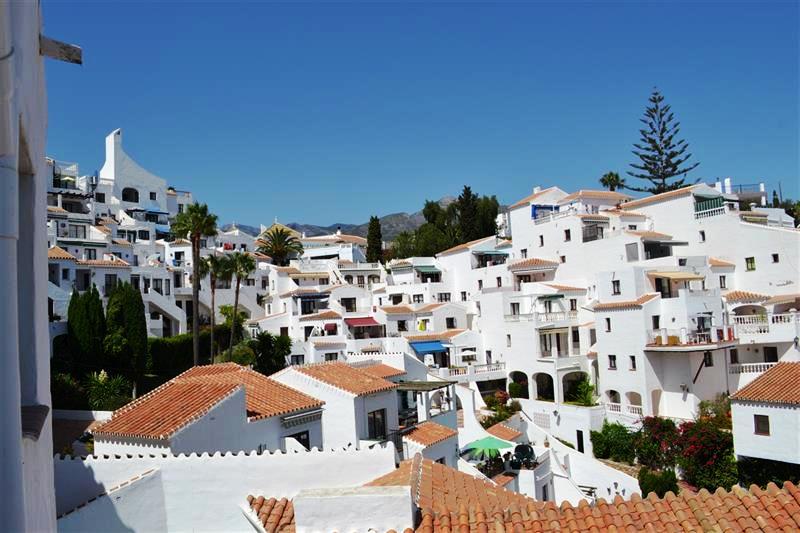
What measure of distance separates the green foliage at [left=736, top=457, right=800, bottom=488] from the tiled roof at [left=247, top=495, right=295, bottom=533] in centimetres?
2748

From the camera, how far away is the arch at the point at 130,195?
86.1 meters

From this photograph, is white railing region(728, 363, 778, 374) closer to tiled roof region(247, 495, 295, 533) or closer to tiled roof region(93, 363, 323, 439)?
tiled roof region(93, 363, 323, 439)

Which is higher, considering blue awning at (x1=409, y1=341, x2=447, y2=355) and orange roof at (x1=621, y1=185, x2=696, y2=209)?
orange roof at (x1=621, y1=185, x2=696, y2=209)

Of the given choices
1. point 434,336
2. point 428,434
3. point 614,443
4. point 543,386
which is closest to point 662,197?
point 543,386

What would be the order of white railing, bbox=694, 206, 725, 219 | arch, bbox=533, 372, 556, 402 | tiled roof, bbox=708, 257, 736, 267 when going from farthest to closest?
white railing, bbox=694, 206, 725, 219 → tiled roof, bbox=708, 257, 736, 267 → arch, bbox=533, 372, 556, 402

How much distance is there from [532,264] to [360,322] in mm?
17260

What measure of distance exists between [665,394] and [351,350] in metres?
25.5

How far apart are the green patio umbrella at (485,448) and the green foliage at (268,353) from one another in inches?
819

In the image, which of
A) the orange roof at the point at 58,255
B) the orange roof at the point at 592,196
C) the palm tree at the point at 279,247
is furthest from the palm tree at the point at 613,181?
the orange roof at the point at 58,255

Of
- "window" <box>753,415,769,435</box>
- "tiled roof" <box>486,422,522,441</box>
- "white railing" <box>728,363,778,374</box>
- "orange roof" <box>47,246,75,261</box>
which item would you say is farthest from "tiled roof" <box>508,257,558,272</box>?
"orange roof" <box>47,246,75,261</box>

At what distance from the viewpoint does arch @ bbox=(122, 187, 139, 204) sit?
282ft

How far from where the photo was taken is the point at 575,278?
58.2 m

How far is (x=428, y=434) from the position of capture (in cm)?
2480

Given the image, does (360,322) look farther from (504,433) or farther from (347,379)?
(347,379)
